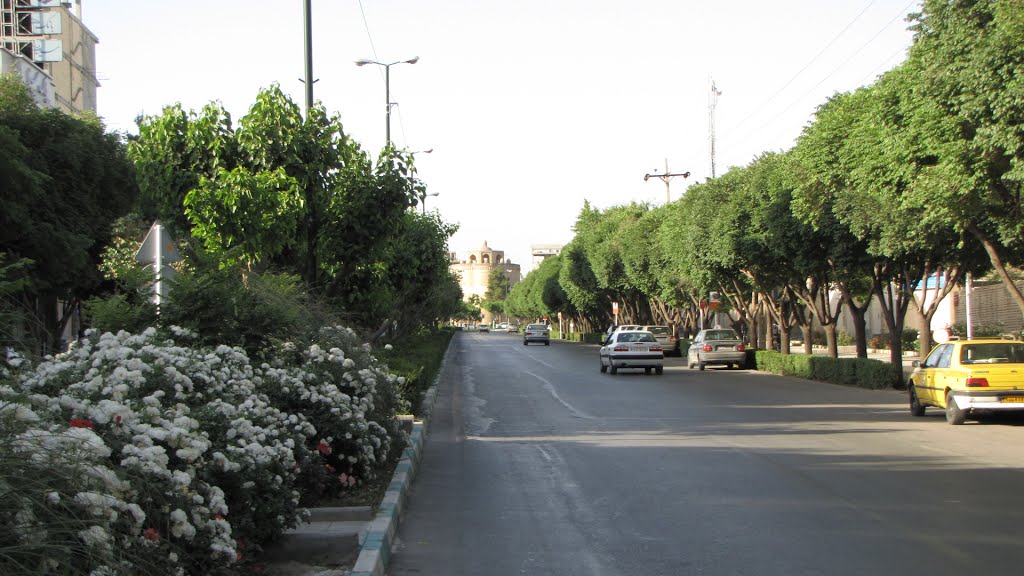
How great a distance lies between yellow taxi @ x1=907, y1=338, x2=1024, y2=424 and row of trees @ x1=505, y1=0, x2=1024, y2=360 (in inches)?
86.2

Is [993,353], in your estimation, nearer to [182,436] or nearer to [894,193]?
[894,193]

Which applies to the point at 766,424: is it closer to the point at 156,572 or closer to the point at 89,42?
the point at 156,572

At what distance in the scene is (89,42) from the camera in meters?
74.2

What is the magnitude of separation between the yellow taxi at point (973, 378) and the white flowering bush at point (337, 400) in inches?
380

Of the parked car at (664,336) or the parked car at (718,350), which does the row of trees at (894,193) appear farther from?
the parked car at (664,336)

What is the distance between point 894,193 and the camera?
734 inches

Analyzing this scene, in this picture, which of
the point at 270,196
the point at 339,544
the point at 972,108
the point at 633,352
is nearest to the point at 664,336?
the point at 633,352

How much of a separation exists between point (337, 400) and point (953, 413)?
11.2 metres

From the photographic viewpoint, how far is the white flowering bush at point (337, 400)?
344 inches

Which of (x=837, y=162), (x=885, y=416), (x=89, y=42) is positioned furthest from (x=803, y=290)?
(x=89, y=42)

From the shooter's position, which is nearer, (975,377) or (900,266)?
(975,377)

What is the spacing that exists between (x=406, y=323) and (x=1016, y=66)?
107ft

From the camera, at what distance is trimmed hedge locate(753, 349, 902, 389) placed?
2508 cm

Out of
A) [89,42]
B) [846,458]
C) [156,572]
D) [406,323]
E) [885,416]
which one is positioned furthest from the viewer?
[89,42]
